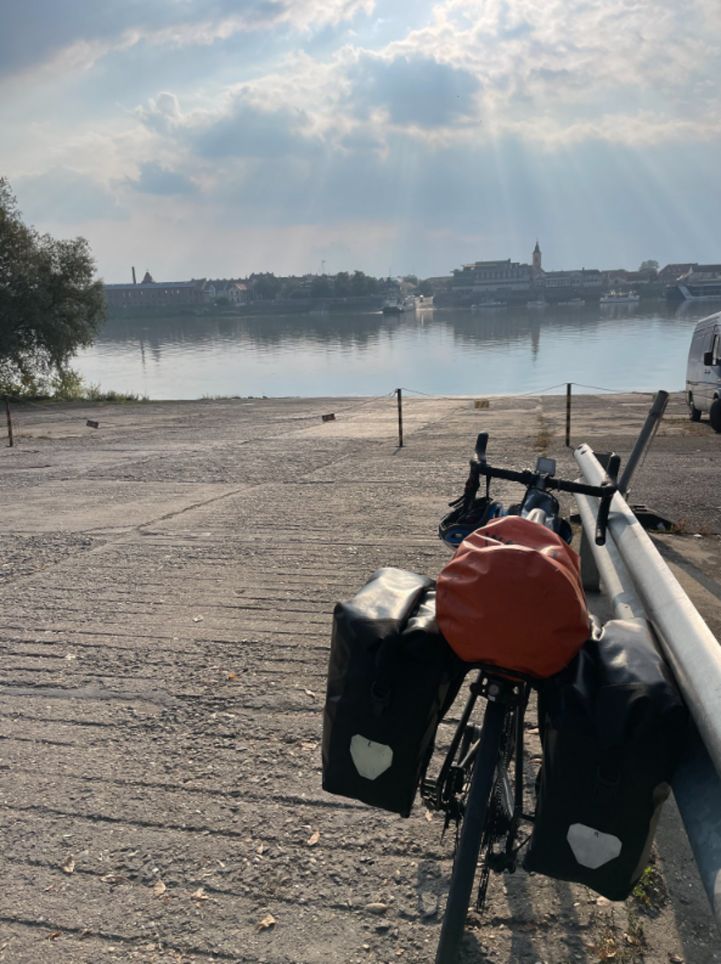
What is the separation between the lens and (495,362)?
60.1 metres

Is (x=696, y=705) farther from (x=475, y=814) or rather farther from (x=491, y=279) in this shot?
(x=491, y=279)

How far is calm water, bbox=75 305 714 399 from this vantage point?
4953 centimetres

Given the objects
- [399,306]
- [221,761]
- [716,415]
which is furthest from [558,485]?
[399,306]

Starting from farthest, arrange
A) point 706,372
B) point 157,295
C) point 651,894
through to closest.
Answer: point 157,295
point 706,372
point 651,894

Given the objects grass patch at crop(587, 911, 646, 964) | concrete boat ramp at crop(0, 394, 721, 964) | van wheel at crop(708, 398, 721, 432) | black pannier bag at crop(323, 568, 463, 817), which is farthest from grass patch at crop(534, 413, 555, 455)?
black pannier bag at crop(323, 568, 463, 817)

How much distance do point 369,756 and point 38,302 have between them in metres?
37.7

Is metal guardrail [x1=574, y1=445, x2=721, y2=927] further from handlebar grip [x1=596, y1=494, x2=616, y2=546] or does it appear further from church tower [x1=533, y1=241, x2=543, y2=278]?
church tower [x1=533, y1=241, x2=543, y2=278]

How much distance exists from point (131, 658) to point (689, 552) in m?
4.70

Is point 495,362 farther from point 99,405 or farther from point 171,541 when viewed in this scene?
point 171,541

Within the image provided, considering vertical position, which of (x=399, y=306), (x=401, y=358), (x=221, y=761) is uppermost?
(x=399, y=306)

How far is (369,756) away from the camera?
2.20 m

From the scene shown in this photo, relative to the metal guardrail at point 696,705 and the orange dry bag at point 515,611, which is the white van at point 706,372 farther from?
the orange dry bag at point 515,611

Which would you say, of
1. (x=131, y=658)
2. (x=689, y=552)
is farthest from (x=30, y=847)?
(x=689, y=552)

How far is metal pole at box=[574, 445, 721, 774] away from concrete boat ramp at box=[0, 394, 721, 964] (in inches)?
36.5
